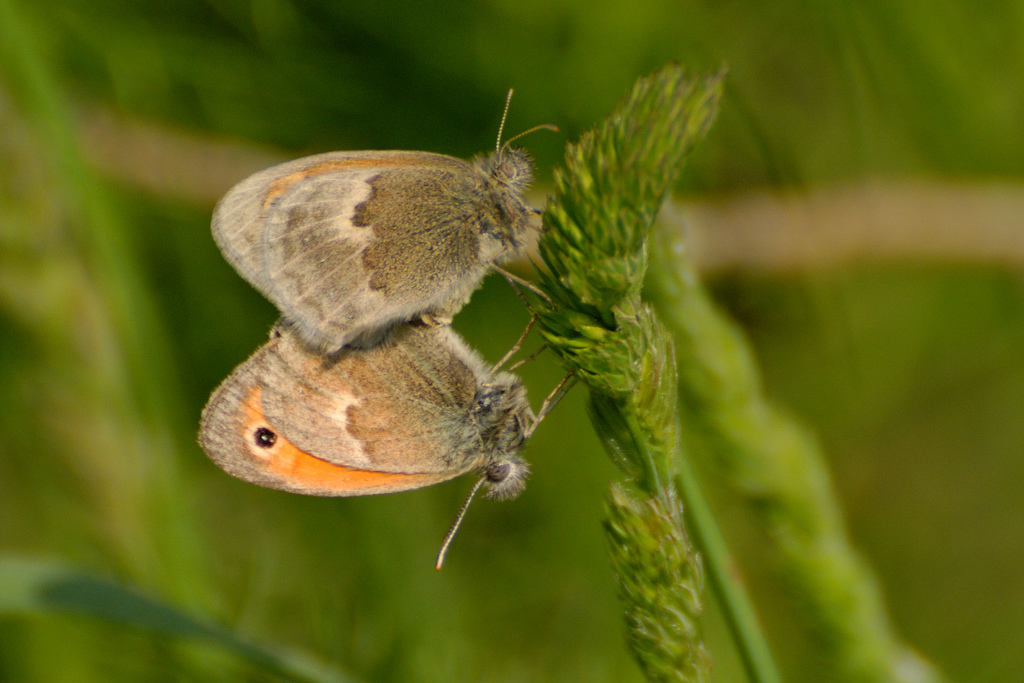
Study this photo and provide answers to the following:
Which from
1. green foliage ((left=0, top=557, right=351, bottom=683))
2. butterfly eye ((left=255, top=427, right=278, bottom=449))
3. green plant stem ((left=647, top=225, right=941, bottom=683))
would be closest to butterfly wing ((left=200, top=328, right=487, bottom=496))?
butterfly eye ((left=255, top=427, right=278, bottom=449))

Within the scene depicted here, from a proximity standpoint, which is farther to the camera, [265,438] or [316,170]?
[316,170]

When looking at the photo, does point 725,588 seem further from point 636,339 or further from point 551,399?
point 551,399

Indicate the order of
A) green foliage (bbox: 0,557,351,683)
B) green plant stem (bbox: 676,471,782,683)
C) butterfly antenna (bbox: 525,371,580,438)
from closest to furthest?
green plant stem (bbox: 676,471,782,683), green foliage (bbox: 0,557,351,683), butterfly antenna (bbox: 525,371,580,438)

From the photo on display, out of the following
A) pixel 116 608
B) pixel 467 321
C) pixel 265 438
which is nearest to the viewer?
pixel 116 608

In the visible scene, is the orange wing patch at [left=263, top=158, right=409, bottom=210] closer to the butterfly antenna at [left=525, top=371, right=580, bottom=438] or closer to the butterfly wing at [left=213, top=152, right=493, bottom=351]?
the butterfly wing at [left=213, top=152, right=493, bottom=351]

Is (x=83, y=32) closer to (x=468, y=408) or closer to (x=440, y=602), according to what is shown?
(x=468, y=408)

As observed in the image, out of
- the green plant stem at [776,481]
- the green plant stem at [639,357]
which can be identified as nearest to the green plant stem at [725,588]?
the green plant stem at [639,357]

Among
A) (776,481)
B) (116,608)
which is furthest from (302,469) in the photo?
(776,481)
